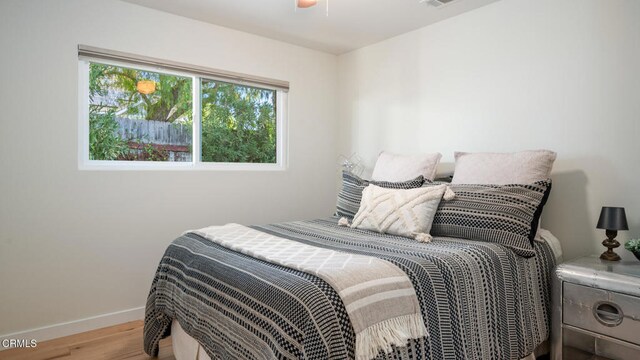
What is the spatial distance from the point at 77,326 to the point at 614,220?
3226 mm

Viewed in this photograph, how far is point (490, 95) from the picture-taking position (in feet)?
9.17

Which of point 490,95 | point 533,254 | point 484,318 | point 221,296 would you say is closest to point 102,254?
point 221,296

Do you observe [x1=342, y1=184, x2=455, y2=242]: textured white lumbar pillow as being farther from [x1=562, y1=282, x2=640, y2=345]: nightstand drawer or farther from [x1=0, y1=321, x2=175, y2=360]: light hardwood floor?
[x1=0, y1=321, x2=175, y2=360]: light hardwood floor

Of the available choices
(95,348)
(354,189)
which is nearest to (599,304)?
(354,189)

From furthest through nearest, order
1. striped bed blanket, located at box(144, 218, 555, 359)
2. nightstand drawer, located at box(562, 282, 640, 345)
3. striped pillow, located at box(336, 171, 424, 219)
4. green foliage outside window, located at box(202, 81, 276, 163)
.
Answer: green foliage outside window, located at box(202, 81, 276, 163), striped pillow, located at box(336, 171, 424, 219), nightstand drawer, located at box(562, 282, 640, 345), striped bed blanket, located at box(144, 218, 555, 359)

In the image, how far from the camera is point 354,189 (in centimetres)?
277

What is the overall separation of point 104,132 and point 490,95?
274cm

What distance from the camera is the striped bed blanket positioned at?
1.26 meters

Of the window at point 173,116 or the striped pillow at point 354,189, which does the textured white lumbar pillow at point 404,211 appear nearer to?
the striped pillow at point 354,189

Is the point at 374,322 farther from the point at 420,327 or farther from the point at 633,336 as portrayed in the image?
the point at 633,336

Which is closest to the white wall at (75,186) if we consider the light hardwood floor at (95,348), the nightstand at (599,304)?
the light hardwood floor at (95,348)

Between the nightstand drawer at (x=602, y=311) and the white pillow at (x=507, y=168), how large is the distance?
0.61 m

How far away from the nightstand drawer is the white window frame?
2455 mm

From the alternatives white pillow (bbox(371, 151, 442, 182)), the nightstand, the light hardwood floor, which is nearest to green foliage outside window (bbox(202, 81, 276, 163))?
white pillow (bbox(371, 151, 442, 182))
